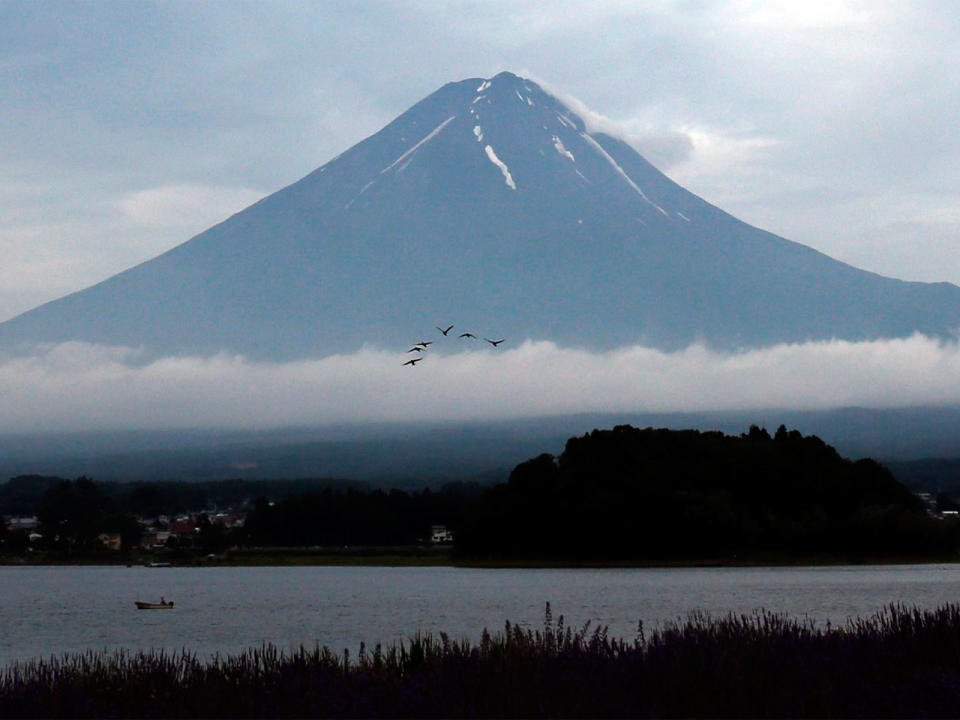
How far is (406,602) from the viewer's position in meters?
→ 66.9

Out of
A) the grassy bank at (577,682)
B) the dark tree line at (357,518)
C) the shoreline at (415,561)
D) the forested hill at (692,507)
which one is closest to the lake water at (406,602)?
the shoreline at (415,561)

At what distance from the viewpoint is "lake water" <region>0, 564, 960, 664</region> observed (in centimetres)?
4781

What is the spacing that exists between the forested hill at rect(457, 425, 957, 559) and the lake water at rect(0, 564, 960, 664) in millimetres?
6770

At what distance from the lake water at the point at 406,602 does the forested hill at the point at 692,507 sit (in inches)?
267

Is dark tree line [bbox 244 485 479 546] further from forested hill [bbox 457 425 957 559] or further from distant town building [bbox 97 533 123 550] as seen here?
forested hill [bbox 457 425 957 559]

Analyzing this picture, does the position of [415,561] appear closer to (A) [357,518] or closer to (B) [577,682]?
(A) [357,518]

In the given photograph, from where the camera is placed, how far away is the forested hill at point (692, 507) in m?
108

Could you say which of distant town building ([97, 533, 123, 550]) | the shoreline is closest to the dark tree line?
the shoreline

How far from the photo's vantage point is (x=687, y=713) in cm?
1723

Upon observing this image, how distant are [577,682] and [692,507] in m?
90.9

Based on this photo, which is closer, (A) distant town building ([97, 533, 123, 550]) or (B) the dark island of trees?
(B) the dark island of trees

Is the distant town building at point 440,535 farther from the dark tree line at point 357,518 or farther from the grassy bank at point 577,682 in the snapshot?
the grassy bank at point 577,682

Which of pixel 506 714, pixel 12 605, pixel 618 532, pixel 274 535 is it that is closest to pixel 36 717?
pixel 506 714

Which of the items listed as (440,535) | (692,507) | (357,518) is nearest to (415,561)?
(357,518)
